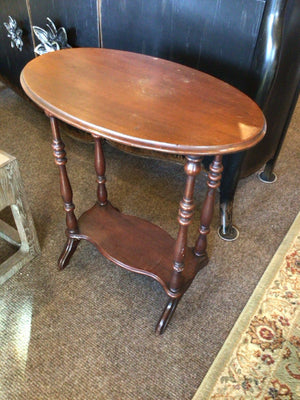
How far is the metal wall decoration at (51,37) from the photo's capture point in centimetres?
179

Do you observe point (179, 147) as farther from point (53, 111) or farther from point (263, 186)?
point (263, 186)

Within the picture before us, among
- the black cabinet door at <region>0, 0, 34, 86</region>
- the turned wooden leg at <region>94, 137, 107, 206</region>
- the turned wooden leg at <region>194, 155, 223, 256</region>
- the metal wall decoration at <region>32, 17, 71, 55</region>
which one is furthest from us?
the black cabinet door at <region>0, 0, 34, 86</region>

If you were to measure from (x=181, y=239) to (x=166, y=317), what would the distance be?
33cm

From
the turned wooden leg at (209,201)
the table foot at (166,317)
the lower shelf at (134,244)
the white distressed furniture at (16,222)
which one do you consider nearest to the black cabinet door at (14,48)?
the white distressed furniture at (16,222)

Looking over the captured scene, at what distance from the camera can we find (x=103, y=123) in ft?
2.98

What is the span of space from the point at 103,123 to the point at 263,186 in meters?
1.27

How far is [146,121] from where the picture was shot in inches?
36.3

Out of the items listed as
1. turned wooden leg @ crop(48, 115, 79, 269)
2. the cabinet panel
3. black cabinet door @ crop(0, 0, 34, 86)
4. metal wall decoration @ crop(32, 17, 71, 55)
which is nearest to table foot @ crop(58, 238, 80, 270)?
turned wooden leg @ crop(48, 115, 79, 269)

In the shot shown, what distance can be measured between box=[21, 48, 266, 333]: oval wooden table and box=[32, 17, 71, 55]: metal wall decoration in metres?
0.62

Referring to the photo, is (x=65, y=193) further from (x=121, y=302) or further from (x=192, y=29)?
(x=192, y=29)

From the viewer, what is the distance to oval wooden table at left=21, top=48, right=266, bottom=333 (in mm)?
887

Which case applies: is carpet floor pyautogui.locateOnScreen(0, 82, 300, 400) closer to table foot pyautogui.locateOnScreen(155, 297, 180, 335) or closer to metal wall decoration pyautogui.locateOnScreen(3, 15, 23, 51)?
table foot pyautogui.locateOnScreen(155, 297, 180, 335)

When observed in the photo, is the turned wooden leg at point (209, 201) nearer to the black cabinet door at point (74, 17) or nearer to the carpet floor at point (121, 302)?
the carpet floor at point (121, 302)

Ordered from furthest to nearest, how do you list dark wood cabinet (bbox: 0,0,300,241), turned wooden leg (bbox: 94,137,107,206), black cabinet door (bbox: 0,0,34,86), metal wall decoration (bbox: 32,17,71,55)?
black cabinet door (bbox: 0,0,34,86) → metal wall decoration (bbox: 32,17,71,55) → turned wooden leg (bbox: 94,137,107,206) → dark wood cabinet (bbox: 0,0,300,241)
